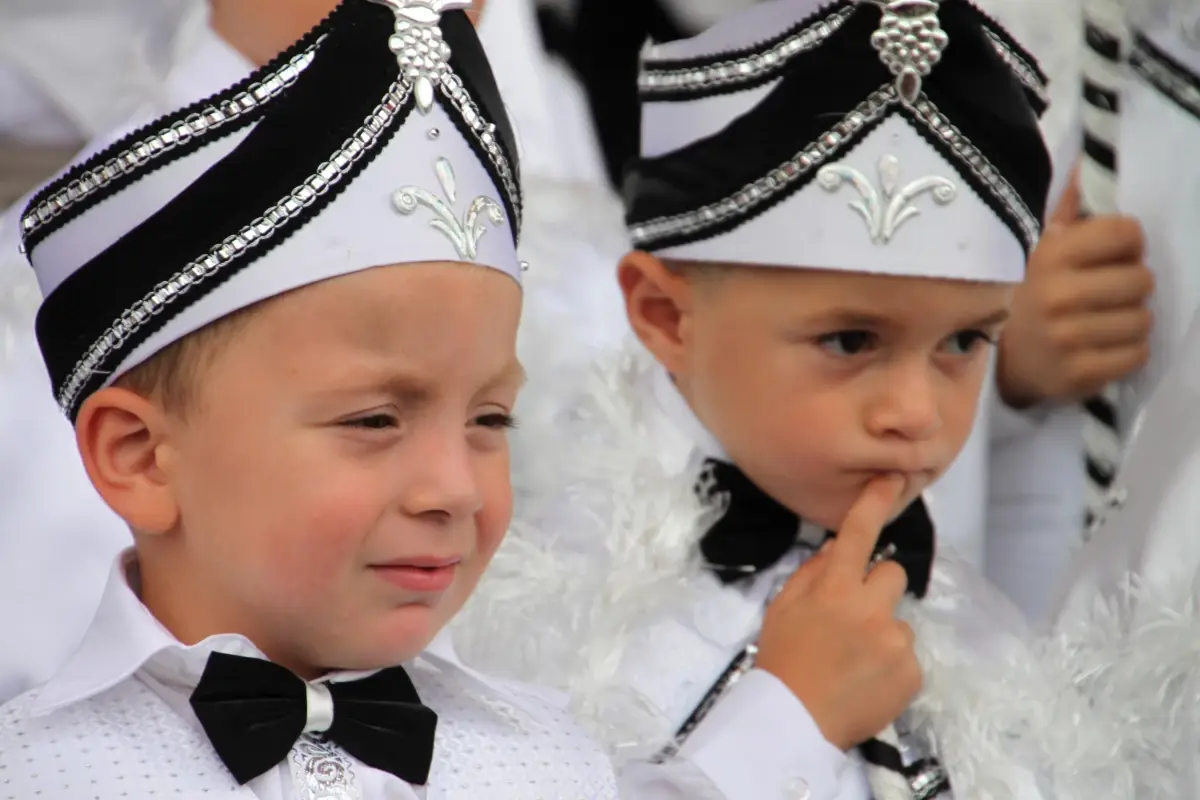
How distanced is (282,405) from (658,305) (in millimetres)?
533

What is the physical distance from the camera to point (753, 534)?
141 centimetres

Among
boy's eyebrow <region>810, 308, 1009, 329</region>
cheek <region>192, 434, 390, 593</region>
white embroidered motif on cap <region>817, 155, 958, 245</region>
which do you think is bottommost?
boy's eyebrow <region>810, 308, 1009, 329</region>

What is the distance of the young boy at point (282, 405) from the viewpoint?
38.5 inches

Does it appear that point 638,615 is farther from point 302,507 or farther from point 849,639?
point 302,507

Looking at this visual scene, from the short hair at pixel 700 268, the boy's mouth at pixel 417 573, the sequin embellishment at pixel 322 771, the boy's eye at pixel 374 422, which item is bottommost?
the sequin embellishment at pixel 322 771

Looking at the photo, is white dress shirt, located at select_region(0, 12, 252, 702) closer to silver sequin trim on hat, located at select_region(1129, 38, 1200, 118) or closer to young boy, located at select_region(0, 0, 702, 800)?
young boy, located at select_region(0, 0, 702, 800)

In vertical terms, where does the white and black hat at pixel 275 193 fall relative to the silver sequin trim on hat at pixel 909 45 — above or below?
above

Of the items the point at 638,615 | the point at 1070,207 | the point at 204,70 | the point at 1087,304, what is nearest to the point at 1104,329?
the point at 1087,304

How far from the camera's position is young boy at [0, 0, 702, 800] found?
3.21 feet

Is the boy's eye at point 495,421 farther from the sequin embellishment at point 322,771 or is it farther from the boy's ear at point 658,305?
the boy's ear at point 658,305

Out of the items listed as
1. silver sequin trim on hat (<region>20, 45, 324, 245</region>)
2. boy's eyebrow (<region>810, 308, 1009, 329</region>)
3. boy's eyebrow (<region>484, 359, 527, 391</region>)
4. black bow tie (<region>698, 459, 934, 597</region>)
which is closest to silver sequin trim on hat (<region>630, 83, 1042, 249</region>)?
boy's eyebrow (<region>810, 308, 1009, 329</region>)

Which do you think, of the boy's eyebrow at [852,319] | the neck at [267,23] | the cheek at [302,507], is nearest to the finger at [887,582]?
the boy's eyebrow at [852,319]

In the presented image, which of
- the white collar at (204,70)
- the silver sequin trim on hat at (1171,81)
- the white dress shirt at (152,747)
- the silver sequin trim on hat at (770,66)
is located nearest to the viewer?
the white dress shirt at (152,747)

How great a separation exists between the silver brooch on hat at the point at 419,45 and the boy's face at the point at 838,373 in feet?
1.33
